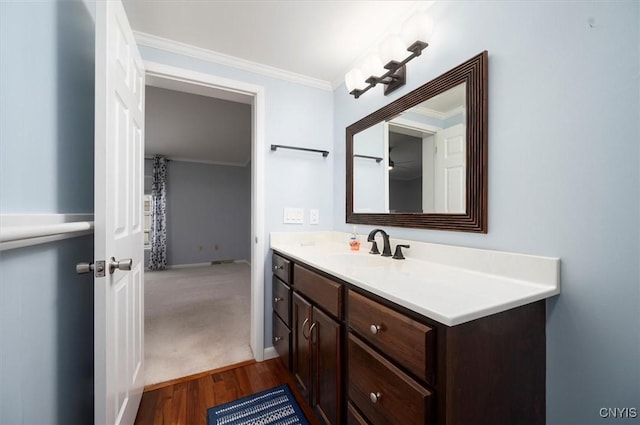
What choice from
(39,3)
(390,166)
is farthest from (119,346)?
(390,166)

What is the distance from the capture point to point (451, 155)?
1.22m

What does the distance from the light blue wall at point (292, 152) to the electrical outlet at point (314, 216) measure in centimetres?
3

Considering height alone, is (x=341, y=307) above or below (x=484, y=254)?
below

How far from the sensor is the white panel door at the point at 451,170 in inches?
45.7

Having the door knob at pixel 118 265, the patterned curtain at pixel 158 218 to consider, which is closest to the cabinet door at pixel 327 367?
the door knob at pixel 118 265

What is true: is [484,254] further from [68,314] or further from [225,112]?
[225,112]

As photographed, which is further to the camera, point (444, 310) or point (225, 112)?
point (225, 112)

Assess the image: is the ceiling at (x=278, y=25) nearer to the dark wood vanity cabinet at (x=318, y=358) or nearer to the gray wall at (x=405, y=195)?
the gray wall at (x=405, y=195)

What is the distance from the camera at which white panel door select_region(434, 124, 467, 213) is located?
3.81 feet

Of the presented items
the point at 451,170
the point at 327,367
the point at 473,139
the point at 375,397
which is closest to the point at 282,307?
the point at 327,367

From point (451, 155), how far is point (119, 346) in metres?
1.68

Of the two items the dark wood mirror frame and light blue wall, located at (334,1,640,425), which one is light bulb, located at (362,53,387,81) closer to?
the dark wood mirror frame

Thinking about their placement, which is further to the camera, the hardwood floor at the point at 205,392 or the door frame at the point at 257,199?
the door frame at the point at 257,199

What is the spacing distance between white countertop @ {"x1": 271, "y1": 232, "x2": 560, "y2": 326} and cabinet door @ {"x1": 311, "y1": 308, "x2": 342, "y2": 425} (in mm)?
248
